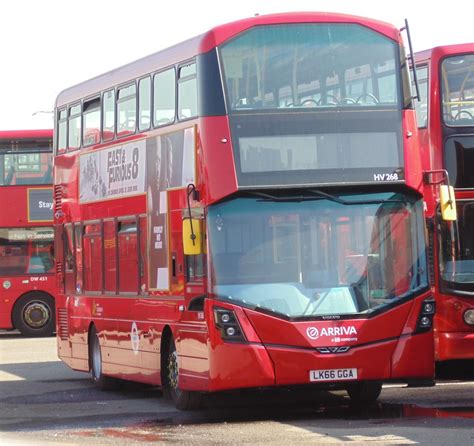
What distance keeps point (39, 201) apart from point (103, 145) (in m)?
15.9

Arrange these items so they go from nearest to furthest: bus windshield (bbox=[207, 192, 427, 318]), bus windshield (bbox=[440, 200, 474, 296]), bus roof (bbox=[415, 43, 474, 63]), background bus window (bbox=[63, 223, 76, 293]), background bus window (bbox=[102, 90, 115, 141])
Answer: bus windshield (bbox=[207, 192, 427, 318]) → bus windshield (bbox=[440, 200, 474, 296]) → bus roof (bbox=[415, 43, 474, 63]) → background bus window (bbox=[102, 90, 115, 141]) → background bus window (bbox=[63, 223, 76, 293])

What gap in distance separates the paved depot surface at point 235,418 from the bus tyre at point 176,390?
5.1 inches

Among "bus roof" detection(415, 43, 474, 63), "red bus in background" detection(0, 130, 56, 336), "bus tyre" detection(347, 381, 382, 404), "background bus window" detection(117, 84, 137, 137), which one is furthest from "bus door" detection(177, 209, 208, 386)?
"red bus in background" detection(0, 130, 56, 336)

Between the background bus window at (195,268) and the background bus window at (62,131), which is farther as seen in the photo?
the background bus window at (62,131)

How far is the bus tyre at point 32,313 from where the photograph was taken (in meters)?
35.5

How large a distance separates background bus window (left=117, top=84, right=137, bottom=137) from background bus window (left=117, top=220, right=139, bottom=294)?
1.19 m

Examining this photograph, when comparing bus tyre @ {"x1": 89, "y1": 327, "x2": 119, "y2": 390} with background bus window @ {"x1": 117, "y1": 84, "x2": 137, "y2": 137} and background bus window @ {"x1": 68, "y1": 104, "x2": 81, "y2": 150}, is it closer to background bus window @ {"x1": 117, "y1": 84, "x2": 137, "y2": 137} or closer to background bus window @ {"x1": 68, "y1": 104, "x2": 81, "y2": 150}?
background bus window @ {"x1": 68, "y1": 104, "x2": 81, "y2": 150}

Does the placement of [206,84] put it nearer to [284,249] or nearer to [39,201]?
[284,249]

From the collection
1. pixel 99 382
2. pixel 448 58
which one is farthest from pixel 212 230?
pixel 99 382

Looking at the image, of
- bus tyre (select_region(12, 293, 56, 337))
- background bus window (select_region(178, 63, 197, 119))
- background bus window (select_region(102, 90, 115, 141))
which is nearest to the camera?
background bus window (select_region(178, 63, 197, 119))

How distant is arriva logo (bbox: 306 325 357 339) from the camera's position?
579 inches

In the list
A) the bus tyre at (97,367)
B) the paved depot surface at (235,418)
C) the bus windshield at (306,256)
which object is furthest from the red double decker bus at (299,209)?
the bus tyre at (97,367)

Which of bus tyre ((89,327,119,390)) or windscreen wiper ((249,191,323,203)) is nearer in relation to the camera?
windscreen wiper ((249,191,323,203))

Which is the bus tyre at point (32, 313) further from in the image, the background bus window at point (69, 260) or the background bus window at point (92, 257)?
the background bus window at point (92, 257)
